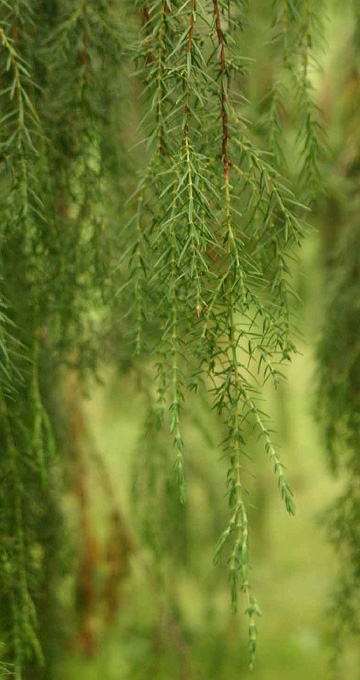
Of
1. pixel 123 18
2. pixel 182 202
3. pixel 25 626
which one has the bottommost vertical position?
pixel 25 626

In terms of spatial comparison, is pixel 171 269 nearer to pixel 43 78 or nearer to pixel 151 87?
pixel 151 87

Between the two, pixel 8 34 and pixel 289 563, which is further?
pixel 289 563

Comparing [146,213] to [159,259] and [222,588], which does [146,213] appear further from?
[222,588]

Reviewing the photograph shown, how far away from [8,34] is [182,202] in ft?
1.35

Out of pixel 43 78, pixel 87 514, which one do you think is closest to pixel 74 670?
pixel 87 514

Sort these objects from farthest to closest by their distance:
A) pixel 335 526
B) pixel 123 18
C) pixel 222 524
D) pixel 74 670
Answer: pixel 74 670
pixel 222 524
pixel 335 526
pixel 123 18

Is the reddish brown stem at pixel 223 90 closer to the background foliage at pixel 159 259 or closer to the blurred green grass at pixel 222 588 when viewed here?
the background foliage at pixel 159 259

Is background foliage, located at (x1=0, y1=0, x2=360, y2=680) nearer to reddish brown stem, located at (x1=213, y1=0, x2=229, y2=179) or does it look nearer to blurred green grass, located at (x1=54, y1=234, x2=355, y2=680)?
reddish brown stem, located at (x1=213, y1=0, x2=229, y2=179)

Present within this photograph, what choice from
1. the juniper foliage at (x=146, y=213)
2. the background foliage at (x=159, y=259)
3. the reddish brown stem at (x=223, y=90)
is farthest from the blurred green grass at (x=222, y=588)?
the reddish brown stem at (x=223, y=90)

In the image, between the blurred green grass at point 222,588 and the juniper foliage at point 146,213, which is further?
the blurred green grass at point 222,588

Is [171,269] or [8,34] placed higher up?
[8,34]

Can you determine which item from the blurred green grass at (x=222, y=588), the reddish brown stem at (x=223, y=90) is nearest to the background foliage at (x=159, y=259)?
the reddish brown stem at (x=223, y=90)

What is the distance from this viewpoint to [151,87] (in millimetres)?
755

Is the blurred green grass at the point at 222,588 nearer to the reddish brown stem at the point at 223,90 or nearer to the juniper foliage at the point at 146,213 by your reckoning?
the juniper foliage at the point at 146,213
